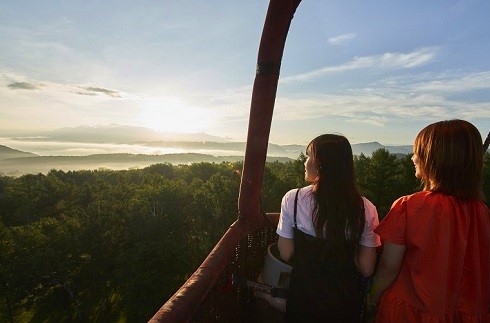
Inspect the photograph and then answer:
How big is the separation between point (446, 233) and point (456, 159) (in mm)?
381

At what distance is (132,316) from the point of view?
23.2m

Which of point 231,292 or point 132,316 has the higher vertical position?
point 231,292

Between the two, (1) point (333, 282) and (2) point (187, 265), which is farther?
(2) point (187, 265)

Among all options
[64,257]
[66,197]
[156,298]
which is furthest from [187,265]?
[66,197]

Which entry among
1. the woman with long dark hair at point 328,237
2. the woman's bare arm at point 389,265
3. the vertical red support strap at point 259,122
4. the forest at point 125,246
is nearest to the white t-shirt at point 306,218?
the woman with long dark hair at point 328,237

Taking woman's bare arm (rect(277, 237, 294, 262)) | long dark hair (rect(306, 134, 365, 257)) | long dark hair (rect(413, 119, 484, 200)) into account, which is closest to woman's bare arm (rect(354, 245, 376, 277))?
long dark hair (rect(306, 134, 365, 257))

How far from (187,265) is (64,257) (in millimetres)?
10083

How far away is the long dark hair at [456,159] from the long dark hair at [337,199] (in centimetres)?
44

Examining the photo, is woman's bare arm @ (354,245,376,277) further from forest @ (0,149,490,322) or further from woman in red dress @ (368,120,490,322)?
forest @ (0,149,490,322)

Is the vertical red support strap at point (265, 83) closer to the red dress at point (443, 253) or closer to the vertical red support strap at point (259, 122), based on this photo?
the vertical red support strap at point (259, 122)

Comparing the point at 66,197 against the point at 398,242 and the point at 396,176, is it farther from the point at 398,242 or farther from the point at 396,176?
the point at 398,242

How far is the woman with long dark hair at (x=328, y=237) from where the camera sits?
1983 millimetres

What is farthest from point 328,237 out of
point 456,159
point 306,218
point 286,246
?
point 456,159

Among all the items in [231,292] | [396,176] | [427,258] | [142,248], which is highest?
[427,258]
